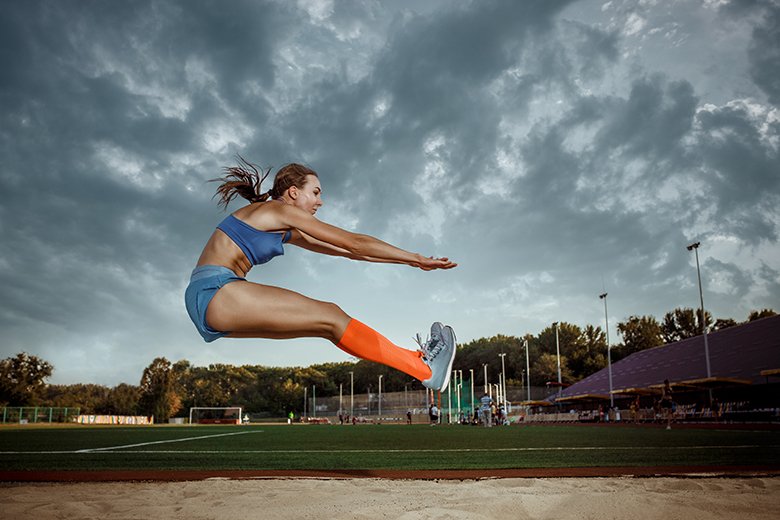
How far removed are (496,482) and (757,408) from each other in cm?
2963

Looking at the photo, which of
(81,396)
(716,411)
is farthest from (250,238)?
(81,396)

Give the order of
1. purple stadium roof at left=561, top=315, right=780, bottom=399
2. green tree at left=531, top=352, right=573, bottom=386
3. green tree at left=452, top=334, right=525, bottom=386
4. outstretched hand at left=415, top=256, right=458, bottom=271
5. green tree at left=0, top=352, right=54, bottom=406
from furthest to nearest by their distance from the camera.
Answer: green tree at left=452, top=334, right=525, bottom=386 < green tree at left=531, top=352, right=573, bottom=386 < green tree at left=0, top=352, right=54, bottom=406 < purple stadium roof at left=561, top=315, right=780, bottom=399 < outstretched hand at left=415, top=256, right=458, bottom=271

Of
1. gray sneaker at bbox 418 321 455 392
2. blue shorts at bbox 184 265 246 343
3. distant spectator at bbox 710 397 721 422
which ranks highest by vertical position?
blue shorts at bbox 184 265 246 343

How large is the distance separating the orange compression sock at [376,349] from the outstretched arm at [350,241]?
0.50 metres

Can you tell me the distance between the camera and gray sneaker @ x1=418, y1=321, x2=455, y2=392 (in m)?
4.84

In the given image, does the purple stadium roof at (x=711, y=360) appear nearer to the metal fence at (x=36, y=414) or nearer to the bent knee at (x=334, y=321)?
the bent knee at (x=334, y=321)

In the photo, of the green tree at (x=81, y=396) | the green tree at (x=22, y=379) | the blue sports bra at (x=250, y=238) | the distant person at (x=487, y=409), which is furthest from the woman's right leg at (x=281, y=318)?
the green tree at (x=81, y=396)

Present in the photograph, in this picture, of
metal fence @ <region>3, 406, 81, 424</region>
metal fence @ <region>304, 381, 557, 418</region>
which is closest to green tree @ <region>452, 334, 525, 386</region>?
metal fence @ <region>304, 381, 557, 418</region>

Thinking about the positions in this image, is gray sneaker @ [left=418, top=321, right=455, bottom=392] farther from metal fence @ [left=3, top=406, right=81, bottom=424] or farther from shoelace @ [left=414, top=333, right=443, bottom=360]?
metal fence @ [left=3, top=406, right=81, bottom=424]

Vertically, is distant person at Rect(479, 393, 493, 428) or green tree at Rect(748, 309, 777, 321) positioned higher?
green tree at Rect(748, 309, 777, 321)

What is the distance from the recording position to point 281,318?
3.73 metres

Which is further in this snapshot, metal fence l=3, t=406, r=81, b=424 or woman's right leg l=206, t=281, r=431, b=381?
metal fence l=3, t=406, r=81, b=424

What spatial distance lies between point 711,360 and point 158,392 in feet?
203

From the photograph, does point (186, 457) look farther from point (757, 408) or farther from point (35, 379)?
point (35, 379)
